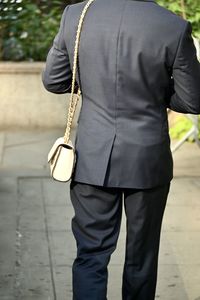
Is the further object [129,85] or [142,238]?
[142,238]

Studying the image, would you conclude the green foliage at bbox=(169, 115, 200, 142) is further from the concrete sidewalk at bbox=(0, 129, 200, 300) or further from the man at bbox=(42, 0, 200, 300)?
the man at bbox=(42, 0, 200, 300)

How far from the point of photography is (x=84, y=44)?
3240 millimetres

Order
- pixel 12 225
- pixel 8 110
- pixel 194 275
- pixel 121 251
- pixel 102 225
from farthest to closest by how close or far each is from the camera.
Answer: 1. pixel 8 110
2. pixel 12 225
3. pixel 121 251
4. pixel 194 275
5. pixel 102 225

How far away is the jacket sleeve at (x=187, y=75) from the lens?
10.3 ft

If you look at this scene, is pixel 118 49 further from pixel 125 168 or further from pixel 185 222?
pixel 185 222

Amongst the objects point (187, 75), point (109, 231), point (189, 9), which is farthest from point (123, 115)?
point (189, 9)

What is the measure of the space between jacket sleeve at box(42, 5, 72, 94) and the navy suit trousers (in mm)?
468

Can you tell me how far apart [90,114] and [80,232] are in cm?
56

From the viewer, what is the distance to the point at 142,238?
3.43 metres

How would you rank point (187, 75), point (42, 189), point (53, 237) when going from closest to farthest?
point (187, 75) → point (53, 237) → point (42, 189)

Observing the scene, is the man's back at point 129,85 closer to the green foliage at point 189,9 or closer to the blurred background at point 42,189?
the blurred background at point 42,189

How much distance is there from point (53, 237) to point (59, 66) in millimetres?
2108

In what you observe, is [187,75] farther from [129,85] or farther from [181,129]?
[181,129]

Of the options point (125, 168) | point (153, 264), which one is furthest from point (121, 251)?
point (125, 168)
